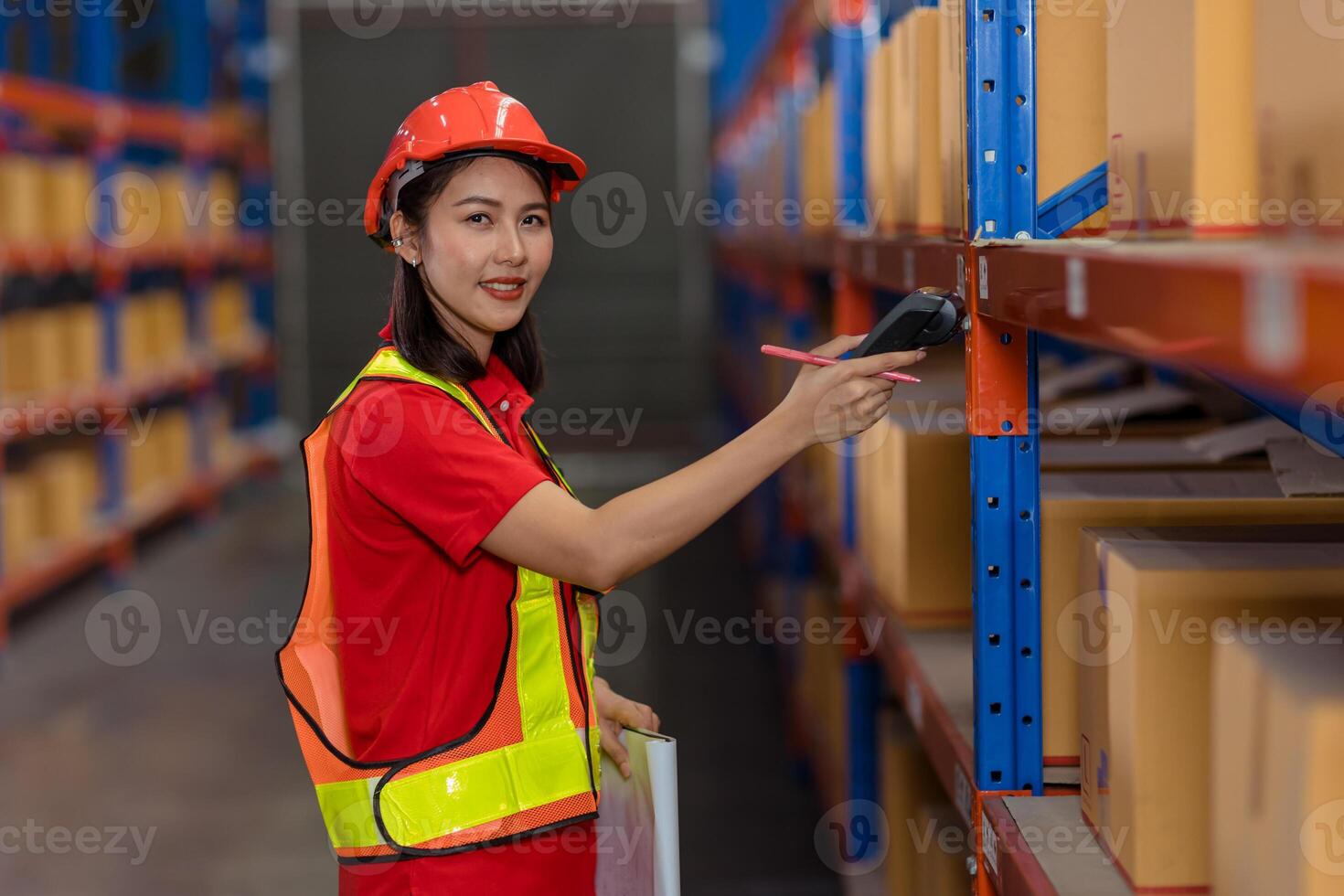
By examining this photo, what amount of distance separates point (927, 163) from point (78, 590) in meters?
5.42

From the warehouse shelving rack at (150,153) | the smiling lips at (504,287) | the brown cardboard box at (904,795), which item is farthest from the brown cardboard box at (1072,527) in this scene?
the warehouse shelving rack at (150,153)

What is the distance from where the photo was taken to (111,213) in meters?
6.81

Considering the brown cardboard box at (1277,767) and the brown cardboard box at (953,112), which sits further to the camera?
the brown cardboard box at (953,112)

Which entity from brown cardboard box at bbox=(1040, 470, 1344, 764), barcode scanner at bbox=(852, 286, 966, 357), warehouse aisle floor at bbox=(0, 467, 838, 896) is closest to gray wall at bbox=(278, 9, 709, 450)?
warehouse aisle floor at bbox=(0, 467, 838, 896)

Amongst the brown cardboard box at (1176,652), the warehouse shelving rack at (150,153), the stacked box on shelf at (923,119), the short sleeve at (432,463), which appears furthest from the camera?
the warehouse shelving rack at (150,153)

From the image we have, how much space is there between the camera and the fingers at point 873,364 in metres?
1.43

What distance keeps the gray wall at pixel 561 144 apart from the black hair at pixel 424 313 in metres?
8.38

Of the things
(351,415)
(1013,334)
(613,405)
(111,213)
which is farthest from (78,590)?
(1013,334)

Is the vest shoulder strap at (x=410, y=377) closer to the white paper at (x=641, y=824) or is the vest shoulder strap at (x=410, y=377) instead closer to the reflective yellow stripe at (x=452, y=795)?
the reflective yellow stripe at (x=452, y=795)

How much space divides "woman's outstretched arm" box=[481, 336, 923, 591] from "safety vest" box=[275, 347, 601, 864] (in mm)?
93

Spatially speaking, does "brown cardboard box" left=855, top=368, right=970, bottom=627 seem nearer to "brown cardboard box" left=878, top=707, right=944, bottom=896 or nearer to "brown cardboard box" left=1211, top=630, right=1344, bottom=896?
"brown cardboard box" left=878, top=707, right=944, bottom=896

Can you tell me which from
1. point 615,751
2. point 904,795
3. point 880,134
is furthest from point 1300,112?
point 904,795

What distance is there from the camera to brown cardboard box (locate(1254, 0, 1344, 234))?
902 mm

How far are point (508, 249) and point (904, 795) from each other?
135 cm
